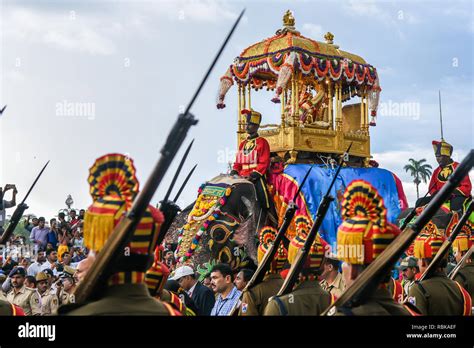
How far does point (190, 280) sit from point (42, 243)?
23.7 ft

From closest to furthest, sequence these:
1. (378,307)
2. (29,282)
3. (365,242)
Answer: (378,307), (365,242), (29,282)

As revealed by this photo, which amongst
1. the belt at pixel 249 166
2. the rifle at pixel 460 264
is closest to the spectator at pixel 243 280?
the rifle at pixel 460 264

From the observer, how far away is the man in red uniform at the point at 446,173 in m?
11.3

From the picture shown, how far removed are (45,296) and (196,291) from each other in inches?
100

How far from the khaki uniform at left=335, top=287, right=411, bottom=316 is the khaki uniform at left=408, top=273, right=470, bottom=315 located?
167cm

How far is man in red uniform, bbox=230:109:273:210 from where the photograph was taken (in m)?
12.4

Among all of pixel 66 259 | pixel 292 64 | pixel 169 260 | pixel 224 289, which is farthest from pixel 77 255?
pixel 224 289

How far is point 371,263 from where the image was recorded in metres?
4.08

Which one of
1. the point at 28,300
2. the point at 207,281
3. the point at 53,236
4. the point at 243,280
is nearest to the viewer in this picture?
the point at 243,280

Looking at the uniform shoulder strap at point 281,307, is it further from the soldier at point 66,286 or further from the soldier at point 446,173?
the soldier at point 446,173

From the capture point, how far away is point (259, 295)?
21.6 feet

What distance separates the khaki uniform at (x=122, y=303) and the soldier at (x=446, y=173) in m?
8.34

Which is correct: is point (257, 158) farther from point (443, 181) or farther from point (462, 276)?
point (462, 276)

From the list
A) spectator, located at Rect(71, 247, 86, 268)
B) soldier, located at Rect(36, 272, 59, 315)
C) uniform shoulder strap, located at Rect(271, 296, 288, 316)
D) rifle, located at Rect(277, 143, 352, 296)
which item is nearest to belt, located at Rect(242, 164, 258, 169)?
spectator, located at Rect(71, 247, 86, 268)
